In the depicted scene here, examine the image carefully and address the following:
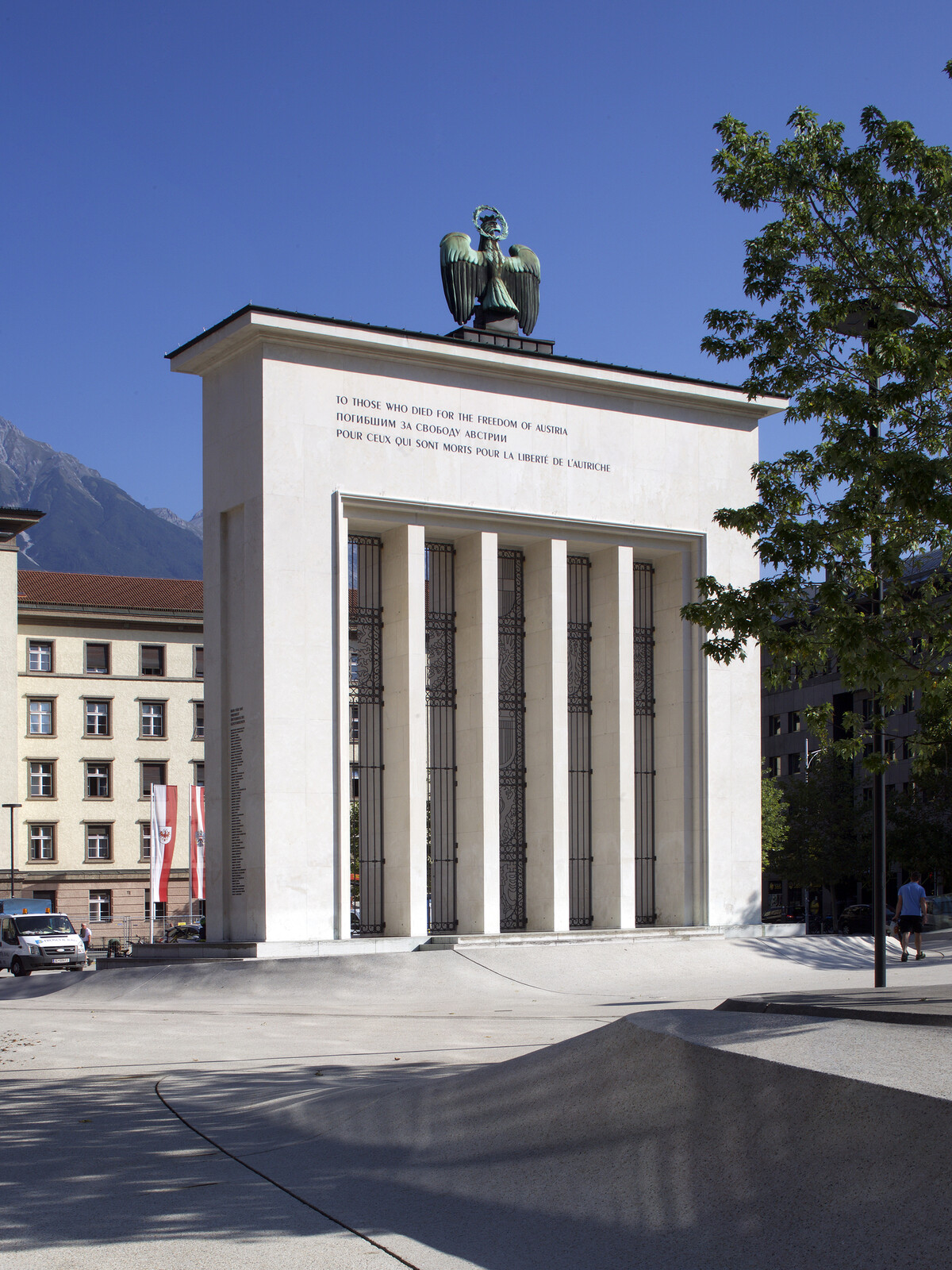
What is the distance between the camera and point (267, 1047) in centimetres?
1555

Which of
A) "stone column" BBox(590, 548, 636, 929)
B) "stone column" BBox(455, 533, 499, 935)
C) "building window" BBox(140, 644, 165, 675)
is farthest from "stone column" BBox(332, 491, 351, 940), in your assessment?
"building window" BBox(140, 644, 165, 675)

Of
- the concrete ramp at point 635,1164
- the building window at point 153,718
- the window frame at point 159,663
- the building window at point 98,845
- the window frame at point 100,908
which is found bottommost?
the window frame at point 100,908

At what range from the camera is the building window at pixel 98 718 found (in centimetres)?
6575

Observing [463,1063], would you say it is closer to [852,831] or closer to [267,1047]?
[267,1047]

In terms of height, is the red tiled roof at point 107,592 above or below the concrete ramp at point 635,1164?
above

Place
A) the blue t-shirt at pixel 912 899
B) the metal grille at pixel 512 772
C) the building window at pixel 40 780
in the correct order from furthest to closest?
the building window at pixel 40 780
the metal grille at pixel 512 772
the blue t-shirt at pixel 912 899

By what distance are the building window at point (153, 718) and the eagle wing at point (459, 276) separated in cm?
4014

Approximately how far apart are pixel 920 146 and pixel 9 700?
184 ft

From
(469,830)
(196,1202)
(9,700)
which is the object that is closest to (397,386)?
(469,830)

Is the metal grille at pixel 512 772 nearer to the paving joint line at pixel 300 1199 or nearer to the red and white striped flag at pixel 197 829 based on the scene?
the red and white striped flag at pixel 197 829

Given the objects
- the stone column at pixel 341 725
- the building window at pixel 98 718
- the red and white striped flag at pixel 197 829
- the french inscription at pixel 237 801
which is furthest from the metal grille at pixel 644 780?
the building window at pixel 98 718

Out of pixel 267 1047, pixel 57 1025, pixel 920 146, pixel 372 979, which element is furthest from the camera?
pixel 372 979

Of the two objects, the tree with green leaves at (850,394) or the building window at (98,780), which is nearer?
the tree with green leaves at (850,394)

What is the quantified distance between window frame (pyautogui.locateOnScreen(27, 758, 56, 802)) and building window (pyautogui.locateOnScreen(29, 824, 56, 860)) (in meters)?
1.25
